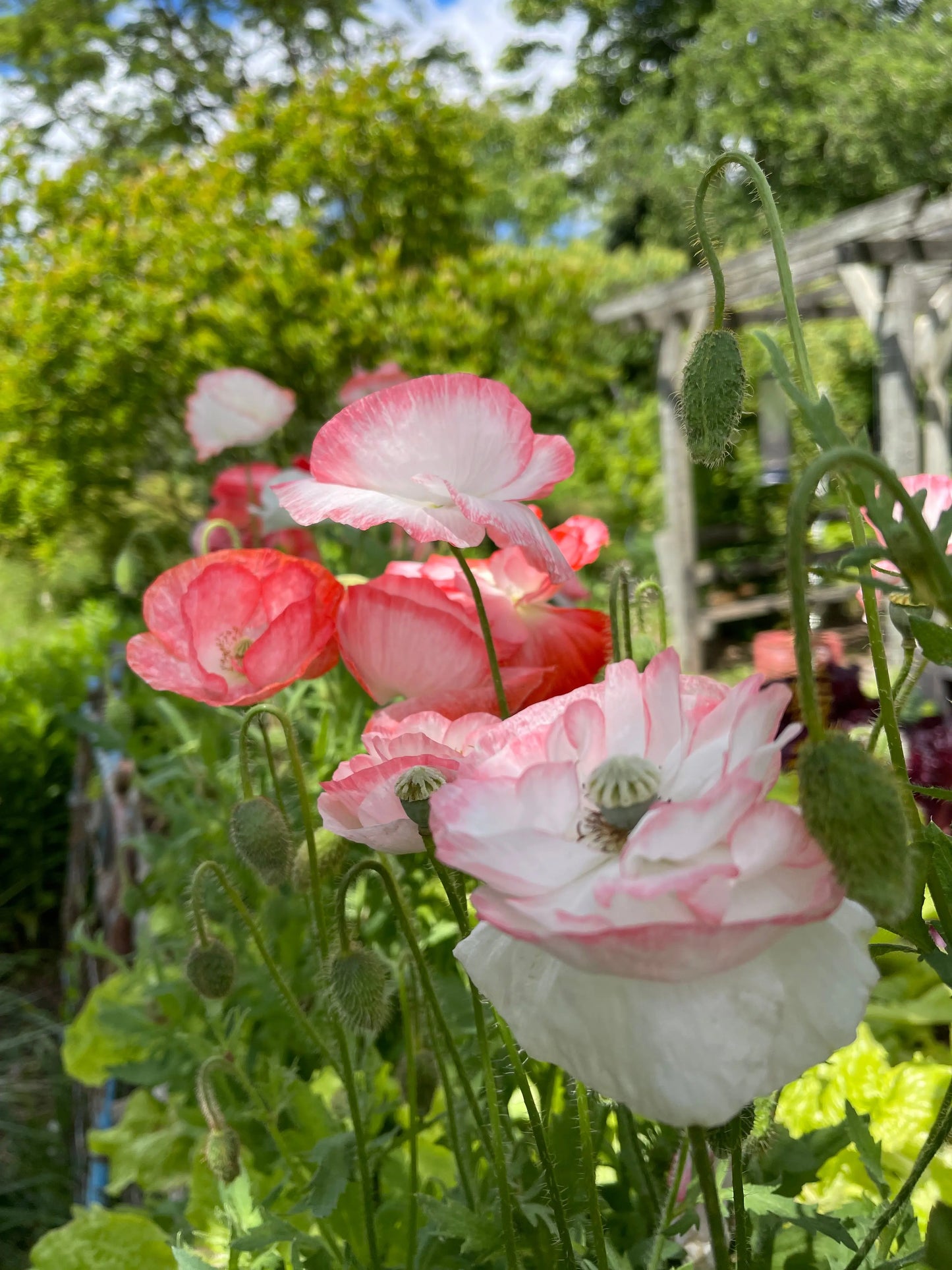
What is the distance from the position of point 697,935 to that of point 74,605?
814cm

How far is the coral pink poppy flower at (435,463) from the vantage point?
1.82 feet

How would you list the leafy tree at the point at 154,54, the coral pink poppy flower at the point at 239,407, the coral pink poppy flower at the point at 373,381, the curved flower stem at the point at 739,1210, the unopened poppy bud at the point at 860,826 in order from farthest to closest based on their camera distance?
the leafy tree at the point at 154,54
the coral pink poppy flower at the point at 373,381
the coral pink poppy flower at the point at 239,407
the curved flower stem at the point at 739,1210
the unopened poppy bud at the point at 860,826

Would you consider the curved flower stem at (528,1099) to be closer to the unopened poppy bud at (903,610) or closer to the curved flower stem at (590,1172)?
the curved flower stem at (590,1172)

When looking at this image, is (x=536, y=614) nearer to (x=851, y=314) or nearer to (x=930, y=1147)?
(x=930, y=1147)

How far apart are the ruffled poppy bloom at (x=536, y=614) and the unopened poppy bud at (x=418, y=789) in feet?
0.62

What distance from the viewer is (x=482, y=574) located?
0.76 m

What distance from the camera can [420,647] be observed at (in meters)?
0.66

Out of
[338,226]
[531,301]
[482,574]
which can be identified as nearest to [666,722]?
[482,574]

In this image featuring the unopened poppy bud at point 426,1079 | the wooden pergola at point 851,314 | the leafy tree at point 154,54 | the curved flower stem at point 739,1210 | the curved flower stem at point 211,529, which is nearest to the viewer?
the curved flower stem at point 739,1210

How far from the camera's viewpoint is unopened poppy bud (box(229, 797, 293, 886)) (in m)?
0.68

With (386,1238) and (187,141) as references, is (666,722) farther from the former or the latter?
(187,141)

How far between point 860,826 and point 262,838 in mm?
→ 458

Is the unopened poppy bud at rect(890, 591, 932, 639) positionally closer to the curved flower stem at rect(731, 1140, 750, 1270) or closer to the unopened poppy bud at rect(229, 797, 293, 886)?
the curved flower stem at rect(731, 1140, 750, 1270)

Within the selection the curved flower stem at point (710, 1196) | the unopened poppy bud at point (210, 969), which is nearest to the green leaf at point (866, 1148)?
the curved flower stem at point (710, 1196)
